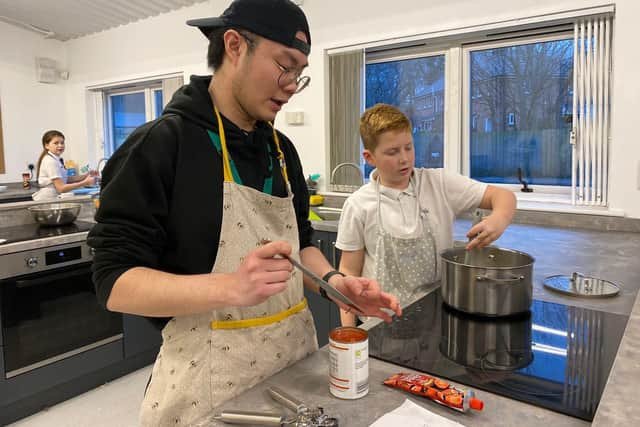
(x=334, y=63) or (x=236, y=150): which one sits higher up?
(x=334, y=63)

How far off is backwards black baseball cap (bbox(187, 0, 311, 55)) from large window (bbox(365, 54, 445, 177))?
2448mm

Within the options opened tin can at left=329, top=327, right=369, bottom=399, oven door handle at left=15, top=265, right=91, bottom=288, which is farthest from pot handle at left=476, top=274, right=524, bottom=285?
oven door handle at left=15, top=265, right=91, bottom=288

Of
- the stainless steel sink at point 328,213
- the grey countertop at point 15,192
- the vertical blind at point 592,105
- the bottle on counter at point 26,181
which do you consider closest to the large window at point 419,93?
the stainless steel sink at point 328,213

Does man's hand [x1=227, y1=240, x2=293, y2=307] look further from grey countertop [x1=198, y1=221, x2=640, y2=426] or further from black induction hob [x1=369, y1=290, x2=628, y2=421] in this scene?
black induction hob [x1=369, y1=290, x2=628, y2=421]

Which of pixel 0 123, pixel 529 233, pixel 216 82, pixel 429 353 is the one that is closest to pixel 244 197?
pixel 216 82

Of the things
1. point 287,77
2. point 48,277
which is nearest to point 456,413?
point 287,77

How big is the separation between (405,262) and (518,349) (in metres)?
0.49

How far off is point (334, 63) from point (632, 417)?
3067mm

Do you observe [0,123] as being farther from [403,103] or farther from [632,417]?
[632,417]

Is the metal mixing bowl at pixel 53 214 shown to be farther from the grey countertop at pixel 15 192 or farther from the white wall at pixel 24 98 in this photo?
the white wall at pixel 24 98

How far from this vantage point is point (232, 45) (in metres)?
0.91

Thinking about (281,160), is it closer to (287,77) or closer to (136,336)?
(287,77)

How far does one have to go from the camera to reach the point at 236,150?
98cm

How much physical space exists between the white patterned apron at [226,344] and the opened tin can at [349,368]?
22 centimetres
